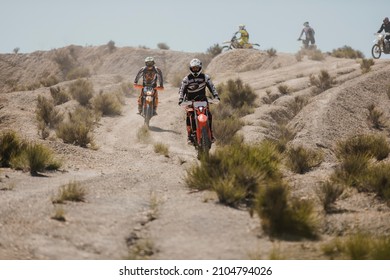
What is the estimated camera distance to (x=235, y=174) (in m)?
7.08

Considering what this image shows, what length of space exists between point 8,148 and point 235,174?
17.9ft

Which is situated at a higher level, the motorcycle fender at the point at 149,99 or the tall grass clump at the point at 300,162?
the motorcycle fender at the point at 149,99

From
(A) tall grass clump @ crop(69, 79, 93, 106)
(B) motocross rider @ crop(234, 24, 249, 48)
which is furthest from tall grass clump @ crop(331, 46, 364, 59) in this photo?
(A) tall grass clump @ crop(69, 79, 93, 106)

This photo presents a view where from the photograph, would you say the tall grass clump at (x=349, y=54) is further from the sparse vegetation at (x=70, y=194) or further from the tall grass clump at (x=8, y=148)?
the sparse vegetation at (x=70, y=194)

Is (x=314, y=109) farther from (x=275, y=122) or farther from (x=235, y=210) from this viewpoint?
(x=235, y=210)

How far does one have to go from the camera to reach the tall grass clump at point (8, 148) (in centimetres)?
976

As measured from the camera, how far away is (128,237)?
17.6ft

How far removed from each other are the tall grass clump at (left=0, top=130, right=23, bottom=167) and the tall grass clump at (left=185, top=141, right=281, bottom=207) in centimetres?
421

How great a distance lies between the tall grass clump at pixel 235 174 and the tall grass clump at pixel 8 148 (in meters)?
4.21

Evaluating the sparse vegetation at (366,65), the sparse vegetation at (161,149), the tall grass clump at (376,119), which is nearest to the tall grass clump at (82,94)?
the sparse vegetation at (161,149)

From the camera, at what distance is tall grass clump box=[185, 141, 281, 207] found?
21.9 feet

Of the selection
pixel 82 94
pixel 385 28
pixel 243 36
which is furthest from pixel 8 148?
pixel 243 36

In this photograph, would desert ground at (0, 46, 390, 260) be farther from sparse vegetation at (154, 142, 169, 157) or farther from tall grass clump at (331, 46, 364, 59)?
tall grass clump at (331, 46, 364, 59)
